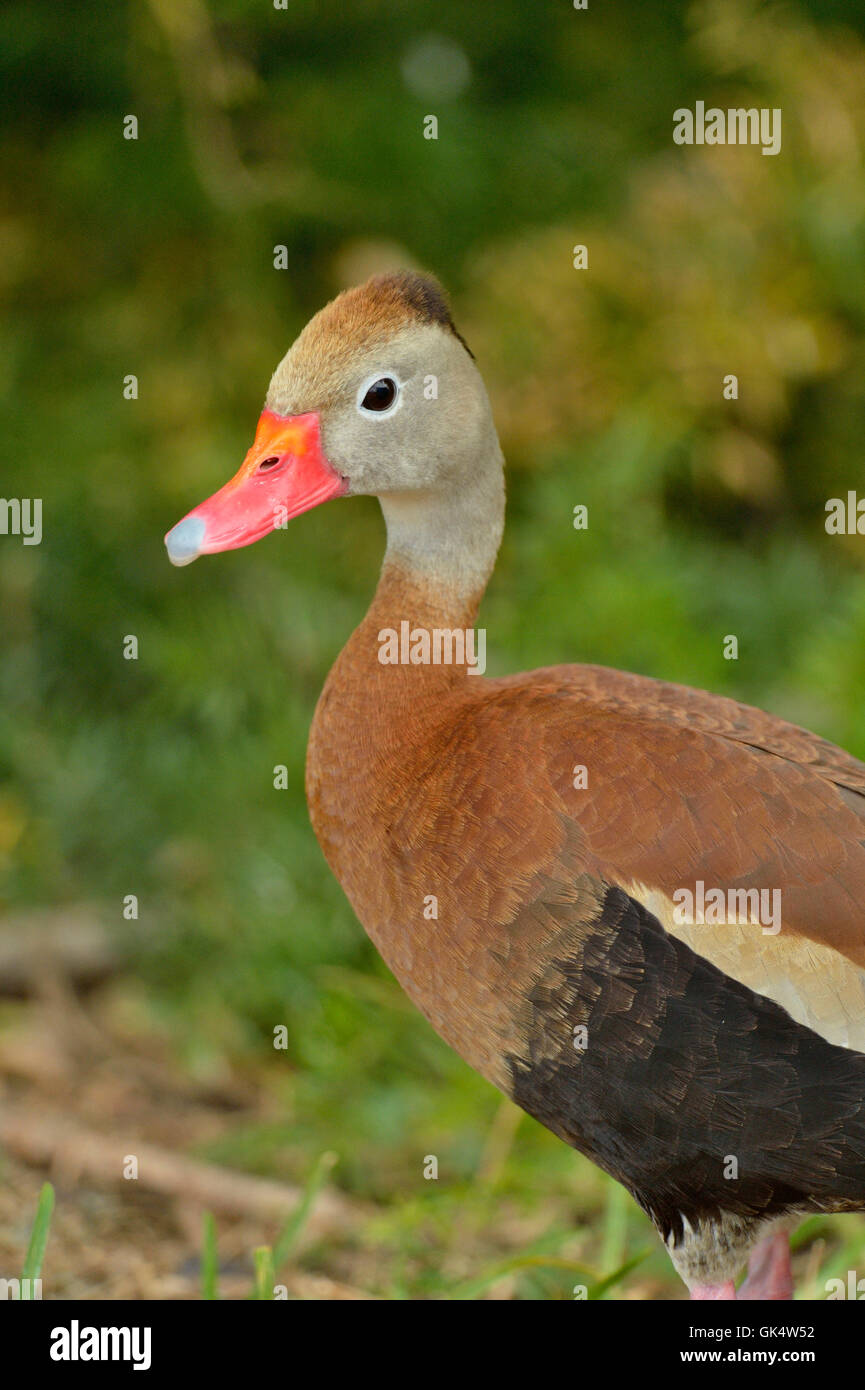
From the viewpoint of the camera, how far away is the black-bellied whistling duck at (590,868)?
81.8 inches

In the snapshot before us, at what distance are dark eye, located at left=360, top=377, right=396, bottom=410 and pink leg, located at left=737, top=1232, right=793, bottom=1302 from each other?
148cm

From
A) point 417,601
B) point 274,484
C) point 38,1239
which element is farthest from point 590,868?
point 38,1239

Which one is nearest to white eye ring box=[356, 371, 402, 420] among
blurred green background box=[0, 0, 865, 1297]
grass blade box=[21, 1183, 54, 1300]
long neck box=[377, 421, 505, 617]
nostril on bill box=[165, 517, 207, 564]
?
long neck box=[377, 421, 505, 617]

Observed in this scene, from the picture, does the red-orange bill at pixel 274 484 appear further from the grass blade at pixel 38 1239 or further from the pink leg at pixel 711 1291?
the pink leg at pixel 711 1291

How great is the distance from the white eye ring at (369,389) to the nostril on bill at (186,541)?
311 mm

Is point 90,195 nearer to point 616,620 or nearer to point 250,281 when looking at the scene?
point 250,281

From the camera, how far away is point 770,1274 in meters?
2.46

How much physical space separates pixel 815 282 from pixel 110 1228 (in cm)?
403

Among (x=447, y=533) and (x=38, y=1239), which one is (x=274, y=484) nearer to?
(x=447, y=533)

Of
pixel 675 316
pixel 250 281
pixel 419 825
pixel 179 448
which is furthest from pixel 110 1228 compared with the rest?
pixel 675 316

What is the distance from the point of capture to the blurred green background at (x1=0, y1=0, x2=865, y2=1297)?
4.16 meters

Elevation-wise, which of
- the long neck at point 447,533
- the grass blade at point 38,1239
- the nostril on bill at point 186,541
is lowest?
the grass blade at point 38,1239


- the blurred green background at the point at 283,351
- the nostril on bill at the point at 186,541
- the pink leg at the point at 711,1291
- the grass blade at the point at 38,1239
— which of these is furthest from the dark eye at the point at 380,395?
the blurred green background at the point at 283,351

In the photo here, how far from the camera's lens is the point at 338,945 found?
3.81 meters
